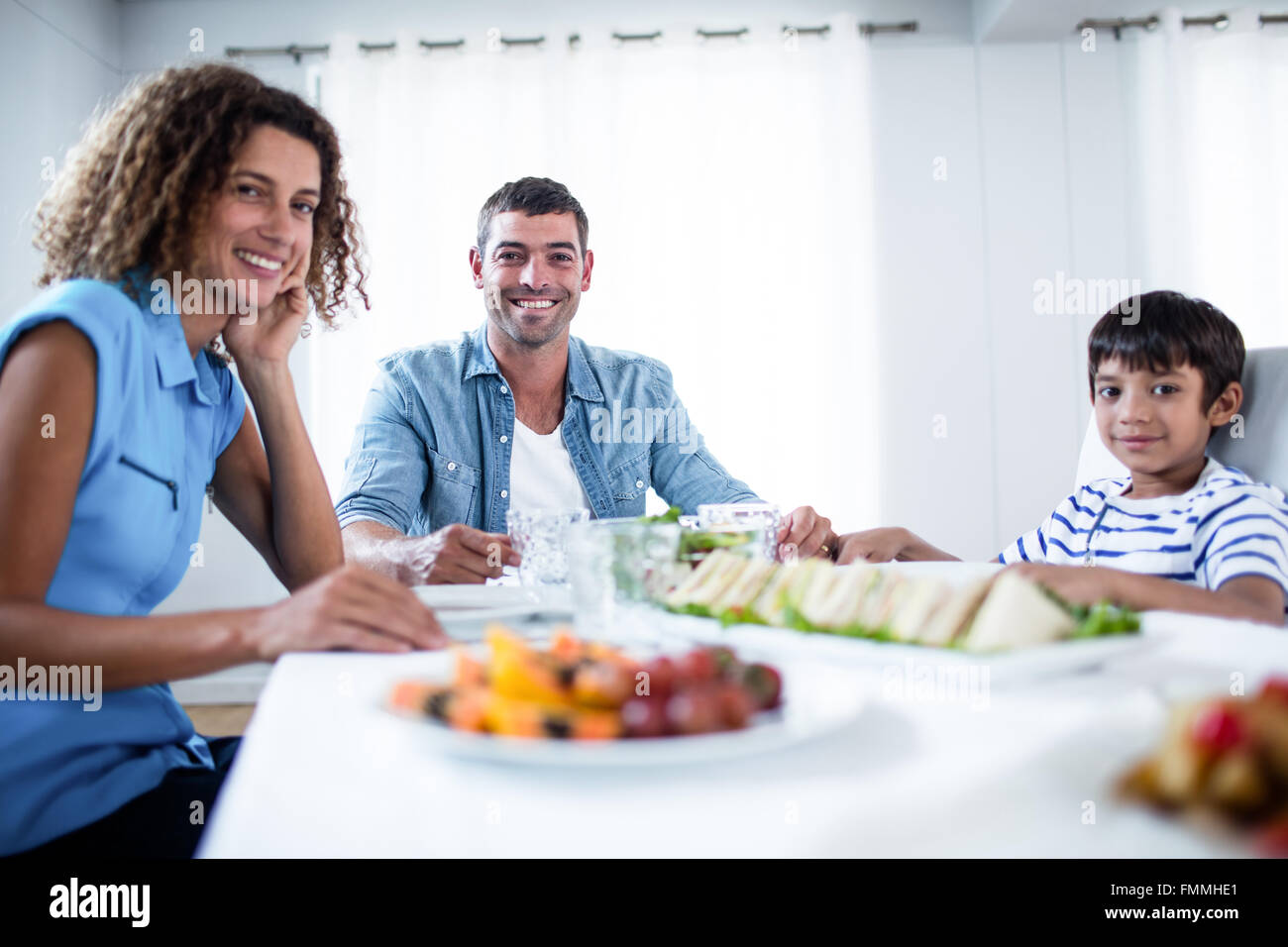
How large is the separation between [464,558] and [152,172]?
2.36ft

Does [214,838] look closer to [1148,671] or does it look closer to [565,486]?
[1148,671]

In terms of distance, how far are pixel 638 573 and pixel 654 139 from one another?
349cm

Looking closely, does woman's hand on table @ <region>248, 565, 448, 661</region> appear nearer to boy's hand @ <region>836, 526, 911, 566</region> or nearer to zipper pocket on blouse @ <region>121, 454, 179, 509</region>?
zipper pocket on blouse @ <region>121, 454, 179, 509</region>

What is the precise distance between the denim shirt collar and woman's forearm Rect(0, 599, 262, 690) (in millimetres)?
1449

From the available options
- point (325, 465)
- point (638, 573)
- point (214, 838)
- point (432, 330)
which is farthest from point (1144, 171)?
point (214, 838)

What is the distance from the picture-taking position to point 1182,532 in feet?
4.76

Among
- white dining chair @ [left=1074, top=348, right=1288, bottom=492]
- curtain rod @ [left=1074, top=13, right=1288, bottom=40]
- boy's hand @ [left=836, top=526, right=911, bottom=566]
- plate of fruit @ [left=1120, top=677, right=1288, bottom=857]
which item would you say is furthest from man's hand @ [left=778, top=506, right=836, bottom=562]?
curtain rod @ [left=1074, top=13, right=1288, bottom=40]

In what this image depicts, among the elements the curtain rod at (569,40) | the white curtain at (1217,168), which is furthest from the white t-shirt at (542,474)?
the white curtain at (1217,168)

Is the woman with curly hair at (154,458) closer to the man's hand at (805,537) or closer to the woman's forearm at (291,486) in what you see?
the woman's forearm at (291,486)

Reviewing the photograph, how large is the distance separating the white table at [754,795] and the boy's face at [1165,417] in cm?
108

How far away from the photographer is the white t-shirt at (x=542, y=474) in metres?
2.30
